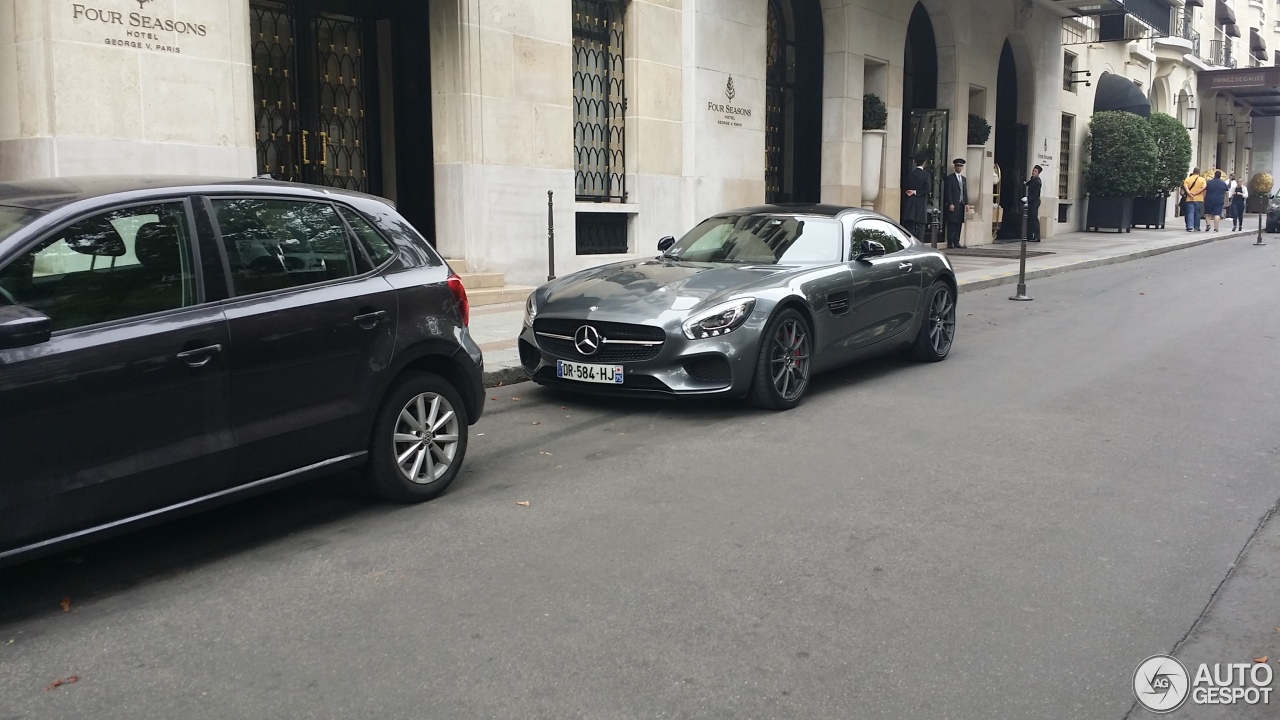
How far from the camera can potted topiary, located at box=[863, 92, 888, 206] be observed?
2245 centimetres

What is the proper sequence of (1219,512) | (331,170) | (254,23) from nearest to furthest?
(1219,512) → (254,23) → (331,170)

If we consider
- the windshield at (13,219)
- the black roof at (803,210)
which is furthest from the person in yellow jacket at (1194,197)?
the windshield at (13,219)

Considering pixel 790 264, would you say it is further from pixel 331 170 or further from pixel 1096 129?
pixel 1096 129

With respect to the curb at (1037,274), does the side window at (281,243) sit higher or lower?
higher

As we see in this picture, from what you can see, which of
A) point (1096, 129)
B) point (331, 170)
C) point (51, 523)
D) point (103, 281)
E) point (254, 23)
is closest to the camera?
point (51, 523)

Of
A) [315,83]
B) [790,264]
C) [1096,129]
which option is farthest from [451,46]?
[1096,129]

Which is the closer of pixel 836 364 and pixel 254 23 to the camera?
pixel 836 364

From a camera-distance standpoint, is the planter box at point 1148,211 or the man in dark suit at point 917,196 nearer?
the man in dark suit at point 917,196

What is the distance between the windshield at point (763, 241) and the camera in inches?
350

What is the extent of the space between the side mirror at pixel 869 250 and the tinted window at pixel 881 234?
0.09 metres

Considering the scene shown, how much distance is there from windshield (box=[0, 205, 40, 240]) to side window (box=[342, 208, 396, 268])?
5.02 ft

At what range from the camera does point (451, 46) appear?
547 inches

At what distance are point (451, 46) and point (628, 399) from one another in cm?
722

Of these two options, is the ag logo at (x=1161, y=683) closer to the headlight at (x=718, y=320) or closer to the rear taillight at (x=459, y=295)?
the rear taillight at (x=459, y=295)
